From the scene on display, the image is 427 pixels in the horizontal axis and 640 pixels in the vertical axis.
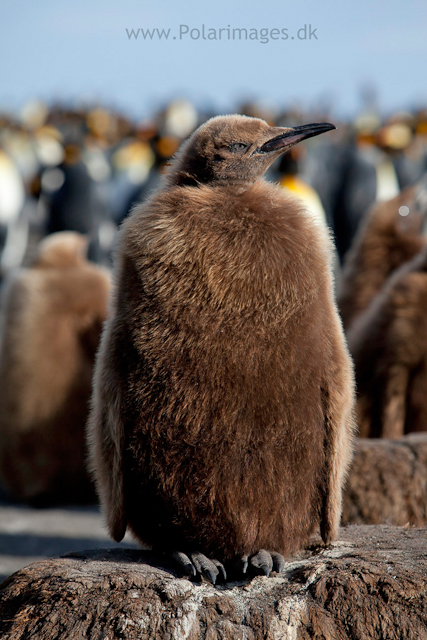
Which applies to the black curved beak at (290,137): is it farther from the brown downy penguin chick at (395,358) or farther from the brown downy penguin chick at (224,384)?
the brown downy penguin chick at (395,358)

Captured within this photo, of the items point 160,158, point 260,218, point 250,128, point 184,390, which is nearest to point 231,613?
point 184,390

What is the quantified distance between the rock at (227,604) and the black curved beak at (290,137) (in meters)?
1.19

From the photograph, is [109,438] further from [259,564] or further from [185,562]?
[259,564]

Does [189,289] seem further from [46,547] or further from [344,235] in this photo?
[344,235]

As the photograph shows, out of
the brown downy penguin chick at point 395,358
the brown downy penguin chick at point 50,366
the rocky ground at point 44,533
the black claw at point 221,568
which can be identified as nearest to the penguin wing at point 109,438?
the black claw at point 221,568

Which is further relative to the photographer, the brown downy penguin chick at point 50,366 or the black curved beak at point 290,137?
the brown downy penguin chick at point 50,366

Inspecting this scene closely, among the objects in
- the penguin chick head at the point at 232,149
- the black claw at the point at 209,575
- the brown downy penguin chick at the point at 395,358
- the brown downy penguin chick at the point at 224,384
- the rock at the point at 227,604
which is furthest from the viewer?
the brown downy penguin chick at the point at 395,358

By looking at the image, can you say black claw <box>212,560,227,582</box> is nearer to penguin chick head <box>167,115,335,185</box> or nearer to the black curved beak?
penguin chick head <box>167,115,335,185</box>

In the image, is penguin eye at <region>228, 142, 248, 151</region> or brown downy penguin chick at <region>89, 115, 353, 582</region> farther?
penguin eye at <region>228, 142, 248, 151</region>

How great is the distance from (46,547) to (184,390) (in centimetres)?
230

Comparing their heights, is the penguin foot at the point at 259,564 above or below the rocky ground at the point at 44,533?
above

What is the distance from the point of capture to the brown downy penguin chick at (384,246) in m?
4.59

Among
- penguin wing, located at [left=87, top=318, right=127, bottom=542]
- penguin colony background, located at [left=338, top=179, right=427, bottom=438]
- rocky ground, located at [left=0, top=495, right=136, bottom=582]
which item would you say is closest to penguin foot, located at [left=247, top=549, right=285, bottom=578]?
penguin wing, located at [left=87, top=318, right=127, bottom=542]

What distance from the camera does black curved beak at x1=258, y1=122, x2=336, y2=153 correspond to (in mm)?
2211
